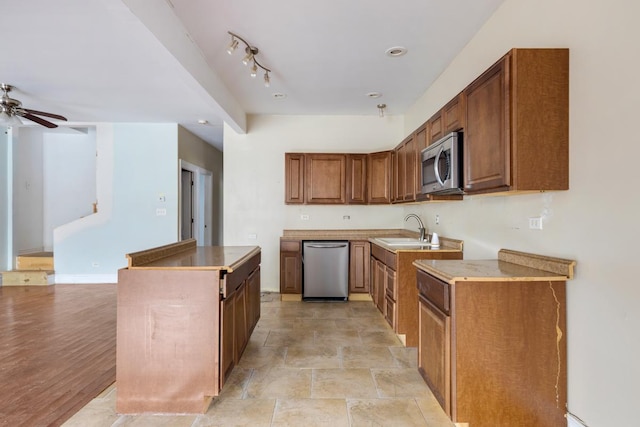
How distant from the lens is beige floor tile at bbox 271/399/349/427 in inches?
75.2

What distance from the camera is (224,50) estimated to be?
9.59 ft

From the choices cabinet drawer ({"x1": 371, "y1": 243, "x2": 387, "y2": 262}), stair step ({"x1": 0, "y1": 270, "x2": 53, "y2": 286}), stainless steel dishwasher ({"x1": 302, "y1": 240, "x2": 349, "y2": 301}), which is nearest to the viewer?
cabinet drawer ({"x1": 371, "y1": 243, "x2": 387, "y2": 262})

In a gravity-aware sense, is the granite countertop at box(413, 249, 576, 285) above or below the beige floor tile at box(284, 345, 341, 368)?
above

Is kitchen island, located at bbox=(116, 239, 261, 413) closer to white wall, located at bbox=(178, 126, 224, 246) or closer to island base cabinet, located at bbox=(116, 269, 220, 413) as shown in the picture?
island base cabinet, located at bbox=(116, 269, 220, 413)

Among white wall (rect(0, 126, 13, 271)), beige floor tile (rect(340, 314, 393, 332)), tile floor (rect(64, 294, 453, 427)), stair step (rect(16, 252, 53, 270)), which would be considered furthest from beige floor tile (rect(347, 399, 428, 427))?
white wall (rect(0, 126, 13, 271))

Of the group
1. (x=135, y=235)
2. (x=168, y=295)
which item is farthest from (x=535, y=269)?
(x=135, y=235)

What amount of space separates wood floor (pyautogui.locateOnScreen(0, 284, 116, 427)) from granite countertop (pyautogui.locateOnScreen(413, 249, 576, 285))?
2.45m

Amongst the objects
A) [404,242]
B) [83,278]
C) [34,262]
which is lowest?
[83,278]

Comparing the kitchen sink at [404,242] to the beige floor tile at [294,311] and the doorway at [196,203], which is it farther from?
the doorway at [196,203]

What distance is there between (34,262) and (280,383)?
18.3ft

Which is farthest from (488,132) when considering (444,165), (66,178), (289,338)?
(66,178)

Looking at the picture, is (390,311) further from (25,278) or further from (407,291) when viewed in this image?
(25,278)

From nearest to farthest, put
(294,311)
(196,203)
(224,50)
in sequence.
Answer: (224,50) → (294,311) → (196,203)

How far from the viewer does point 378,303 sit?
3.72 metres
